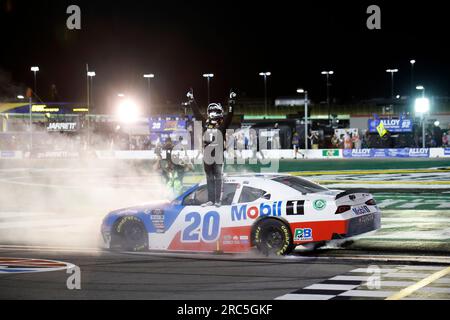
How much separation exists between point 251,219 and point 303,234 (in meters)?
0.81

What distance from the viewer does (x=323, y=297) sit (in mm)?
7430

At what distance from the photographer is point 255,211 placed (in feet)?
34.5

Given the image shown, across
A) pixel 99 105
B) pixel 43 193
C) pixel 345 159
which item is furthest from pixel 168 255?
pixel 99 105

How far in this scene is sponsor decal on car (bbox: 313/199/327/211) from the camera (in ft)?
33.3

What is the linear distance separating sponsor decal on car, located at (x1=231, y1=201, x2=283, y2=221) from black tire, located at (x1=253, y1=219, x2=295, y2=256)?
0.11 metres

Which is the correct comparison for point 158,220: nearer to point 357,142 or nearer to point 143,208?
point 143,208

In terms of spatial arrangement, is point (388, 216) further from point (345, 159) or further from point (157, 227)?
point (345, 159)

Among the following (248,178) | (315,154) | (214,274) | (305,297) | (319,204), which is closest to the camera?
(305,297)

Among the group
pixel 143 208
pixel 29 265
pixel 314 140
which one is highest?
pixel 314 140

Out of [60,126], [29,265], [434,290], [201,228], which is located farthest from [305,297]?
[60,126]

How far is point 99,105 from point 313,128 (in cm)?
3841

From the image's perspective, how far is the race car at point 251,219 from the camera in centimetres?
1016

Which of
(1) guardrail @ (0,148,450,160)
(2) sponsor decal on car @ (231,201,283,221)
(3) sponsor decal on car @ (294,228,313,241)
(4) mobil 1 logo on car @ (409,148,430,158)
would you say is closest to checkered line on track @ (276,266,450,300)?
(3) sponsor decal on car @ (294,228,313,241)

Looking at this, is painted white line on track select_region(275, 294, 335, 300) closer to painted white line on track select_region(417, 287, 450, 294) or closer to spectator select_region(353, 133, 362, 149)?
painted white line on track select_region(417, 287, 450, 294)
